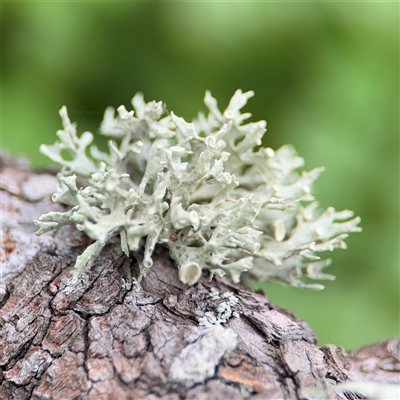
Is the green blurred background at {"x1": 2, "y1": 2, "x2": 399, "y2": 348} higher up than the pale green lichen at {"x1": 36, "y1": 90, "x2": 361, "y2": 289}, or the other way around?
the green blurred background at {"x1": 2, "y1": 2, "x2": 399, "y2": 348}

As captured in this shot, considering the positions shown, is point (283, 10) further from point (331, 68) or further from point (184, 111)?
point (184, 111)

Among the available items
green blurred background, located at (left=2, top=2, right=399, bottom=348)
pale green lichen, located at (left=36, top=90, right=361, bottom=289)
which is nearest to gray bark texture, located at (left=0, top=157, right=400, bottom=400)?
pale green lichen, located at (left=36, top=90, right=361, bottom=289)

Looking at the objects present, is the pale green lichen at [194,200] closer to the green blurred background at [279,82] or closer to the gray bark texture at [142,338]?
the gray bark texture at [142,338]

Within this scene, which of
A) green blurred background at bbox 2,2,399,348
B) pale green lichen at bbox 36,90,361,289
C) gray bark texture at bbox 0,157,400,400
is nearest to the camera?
gray bark texture at bbox 0,157,400,400

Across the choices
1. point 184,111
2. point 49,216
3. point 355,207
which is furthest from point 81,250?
point 355,207

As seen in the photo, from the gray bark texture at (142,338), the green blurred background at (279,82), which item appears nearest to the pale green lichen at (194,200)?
the gray bark texture at (142,338)

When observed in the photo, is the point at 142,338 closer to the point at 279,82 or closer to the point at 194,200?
the point at 194,200

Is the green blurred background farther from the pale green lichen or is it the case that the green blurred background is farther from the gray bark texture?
the gray bark texture
